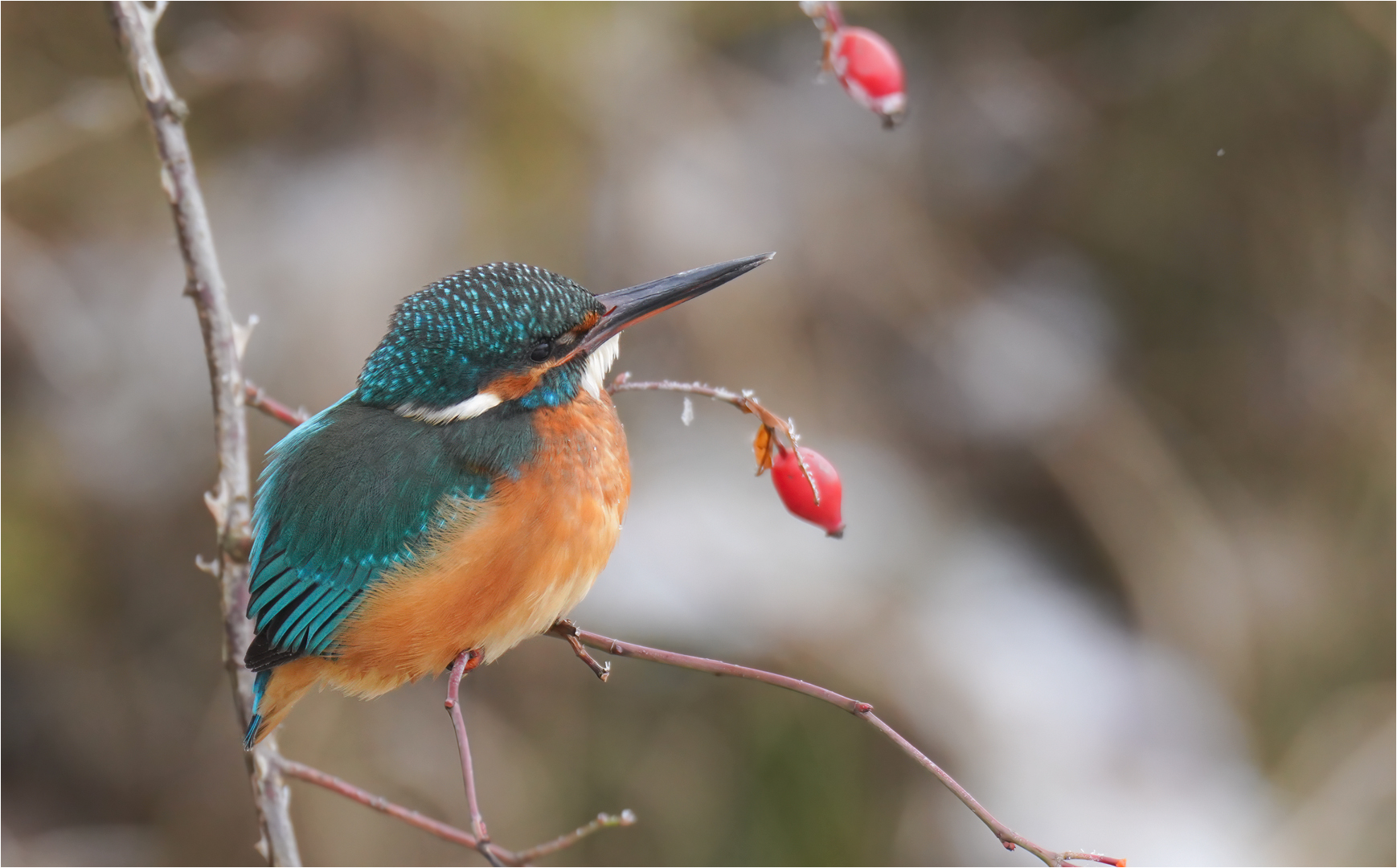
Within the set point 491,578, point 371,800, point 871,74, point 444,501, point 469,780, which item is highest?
point 871,74

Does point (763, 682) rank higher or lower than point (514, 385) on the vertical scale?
lower

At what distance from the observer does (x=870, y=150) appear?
4.36 meters

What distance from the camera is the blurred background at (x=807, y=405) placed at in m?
3.25

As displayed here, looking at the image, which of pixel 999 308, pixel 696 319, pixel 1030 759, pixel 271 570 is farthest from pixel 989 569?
pixel 271 570

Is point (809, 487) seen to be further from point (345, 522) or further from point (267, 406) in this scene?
point (267, 406)

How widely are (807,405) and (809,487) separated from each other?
2.23 m

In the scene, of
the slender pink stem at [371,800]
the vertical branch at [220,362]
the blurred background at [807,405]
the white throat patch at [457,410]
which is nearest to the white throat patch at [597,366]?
the white throat patch at [457,410]

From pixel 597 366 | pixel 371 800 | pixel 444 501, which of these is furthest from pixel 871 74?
pixel 371 800

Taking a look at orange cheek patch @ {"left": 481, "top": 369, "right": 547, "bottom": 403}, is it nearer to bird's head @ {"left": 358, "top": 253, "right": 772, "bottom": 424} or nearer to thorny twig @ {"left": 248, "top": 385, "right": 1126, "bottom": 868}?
bird's head @ {"left": 358, "top": 253, "right": 772, "bottom": 424}

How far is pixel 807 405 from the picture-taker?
369 cm

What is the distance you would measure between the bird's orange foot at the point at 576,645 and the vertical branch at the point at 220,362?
471 millimetres

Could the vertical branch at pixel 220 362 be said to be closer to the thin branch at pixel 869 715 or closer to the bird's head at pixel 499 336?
the bird's head at pixel 499 336

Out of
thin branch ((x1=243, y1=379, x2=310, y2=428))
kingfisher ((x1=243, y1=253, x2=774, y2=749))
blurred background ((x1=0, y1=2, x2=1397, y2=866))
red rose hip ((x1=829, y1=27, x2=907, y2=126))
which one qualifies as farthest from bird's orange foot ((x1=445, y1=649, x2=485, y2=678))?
blurred background ((x1=0, y1=2, x2=1397, y2=866))

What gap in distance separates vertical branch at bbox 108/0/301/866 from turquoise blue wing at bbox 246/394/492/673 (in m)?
0.12
